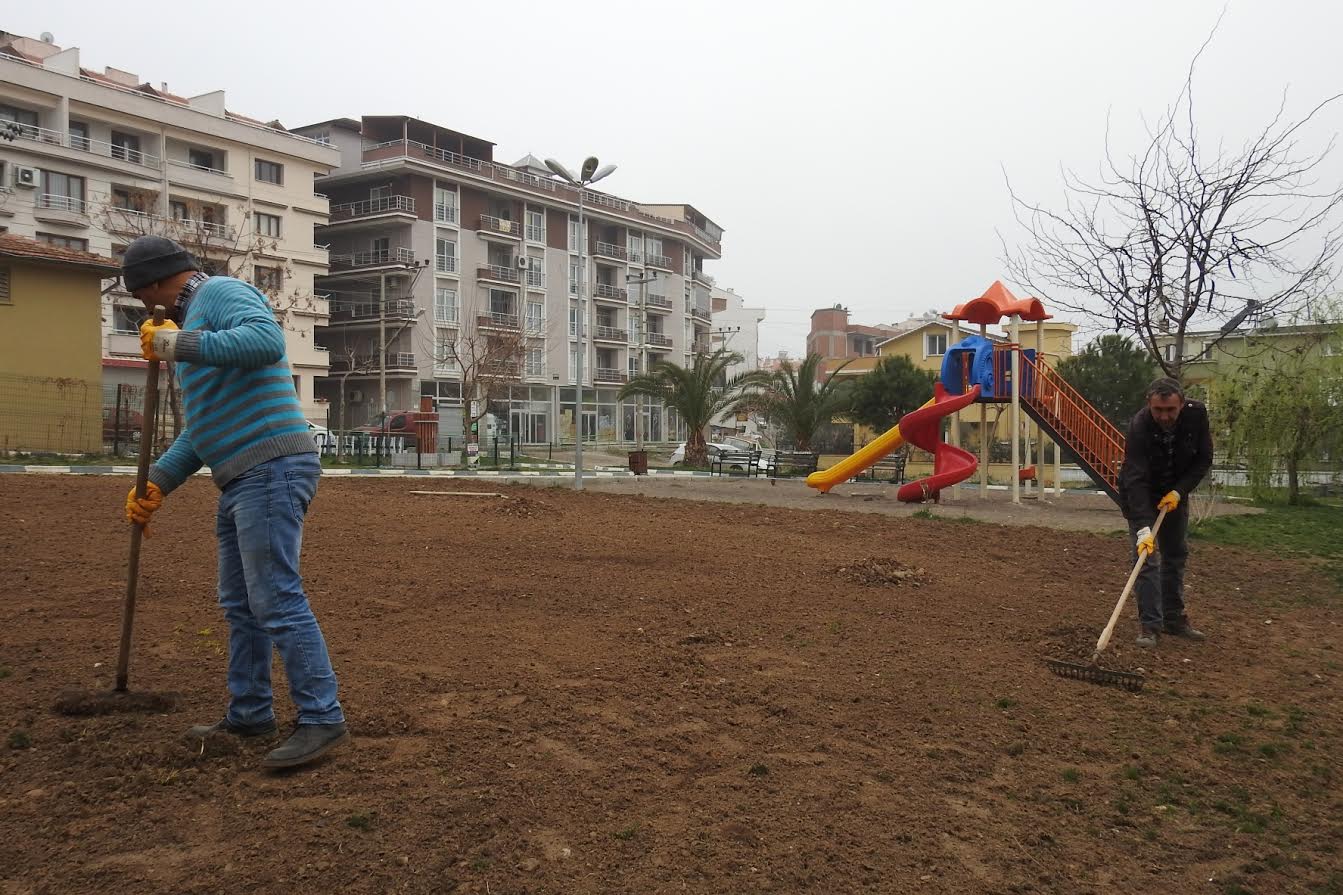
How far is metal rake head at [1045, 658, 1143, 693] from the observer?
4750 millimetres

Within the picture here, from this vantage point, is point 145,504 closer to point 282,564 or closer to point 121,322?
point 282,564

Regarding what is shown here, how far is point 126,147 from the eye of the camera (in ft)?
124

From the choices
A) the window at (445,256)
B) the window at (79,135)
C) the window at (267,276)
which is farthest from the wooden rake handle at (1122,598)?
the window at (445,256)

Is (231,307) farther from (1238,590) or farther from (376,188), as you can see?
(376,188)

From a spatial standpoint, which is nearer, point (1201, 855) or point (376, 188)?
point (1201, 855)

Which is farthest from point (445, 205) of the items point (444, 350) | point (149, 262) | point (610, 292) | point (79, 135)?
point (149, 262)

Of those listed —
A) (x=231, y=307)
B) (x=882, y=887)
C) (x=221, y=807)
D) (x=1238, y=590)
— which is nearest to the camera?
(x=882, y=887)

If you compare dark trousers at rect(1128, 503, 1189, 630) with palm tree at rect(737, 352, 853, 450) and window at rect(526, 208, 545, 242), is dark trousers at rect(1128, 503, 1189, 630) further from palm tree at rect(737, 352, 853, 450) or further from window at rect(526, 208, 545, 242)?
window at rect(526, 208, 545, 242)

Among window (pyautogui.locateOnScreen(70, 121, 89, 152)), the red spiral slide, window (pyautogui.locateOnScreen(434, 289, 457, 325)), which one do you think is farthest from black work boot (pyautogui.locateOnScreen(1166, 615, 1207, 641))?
window (pyautogui.locateOnScreen(434, 289, 457, 325))

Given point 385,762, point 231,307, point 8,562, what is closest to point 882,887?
point 385,762

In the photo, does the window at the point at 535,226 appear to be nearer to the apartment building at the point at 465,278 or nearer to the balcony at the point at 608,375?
the apartment building at the point at 465,278

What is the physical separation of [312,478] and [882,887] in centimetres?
237

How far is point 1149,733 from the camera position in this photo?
4062 millimetres

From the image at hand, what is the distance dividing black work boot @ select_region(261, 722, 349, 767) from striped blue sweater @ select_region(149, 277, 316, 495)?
3.06 feet
